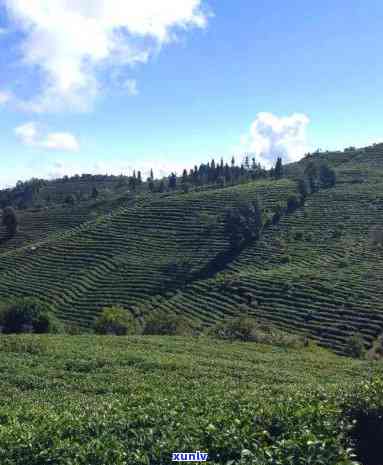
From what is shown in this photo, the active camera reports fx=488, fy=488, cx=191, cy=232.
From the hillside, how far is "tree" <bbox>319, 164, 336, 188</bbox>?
186 cm

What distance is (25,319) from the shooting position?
4281 cm

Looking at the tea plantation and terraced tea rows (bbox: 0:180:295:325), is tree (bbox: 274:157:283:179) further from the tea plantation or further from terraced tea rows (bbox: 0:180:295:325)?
the tea plantation

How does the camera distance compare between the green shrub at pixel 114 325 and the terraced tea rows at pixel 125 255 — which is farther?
the terraced tea rows at pixel 125 255

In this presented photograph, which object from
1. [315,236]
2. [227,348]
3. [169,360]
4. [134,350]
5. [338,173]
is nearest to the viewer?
[169,360]

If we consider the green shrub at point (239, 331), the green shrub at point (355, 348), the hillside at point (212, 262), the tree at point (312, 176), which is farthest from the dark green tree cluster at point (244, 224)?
the green shrub at point (355, 348)

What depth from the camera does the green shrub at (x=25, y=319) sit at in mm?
42844

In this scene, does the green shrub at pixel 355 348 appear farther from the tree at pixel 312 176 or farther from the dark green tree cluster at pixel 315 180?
the tree at pixel 312 176

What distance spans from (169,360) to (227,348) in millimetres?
7470

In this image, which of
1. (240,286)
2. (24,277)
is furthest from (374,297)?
(24,277)

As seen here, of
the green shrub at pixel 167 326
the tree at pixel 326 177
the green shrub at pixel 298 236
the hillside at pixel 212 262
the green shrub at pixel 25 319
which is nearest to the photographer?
the green shrub at pixel 167 326

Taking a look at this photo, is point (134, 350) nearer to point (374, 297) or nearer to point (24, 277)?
point (374, 297)

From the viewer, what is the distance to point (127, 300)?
58.8m

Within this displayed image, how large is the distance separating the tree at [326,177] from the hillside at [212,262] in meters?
1.86

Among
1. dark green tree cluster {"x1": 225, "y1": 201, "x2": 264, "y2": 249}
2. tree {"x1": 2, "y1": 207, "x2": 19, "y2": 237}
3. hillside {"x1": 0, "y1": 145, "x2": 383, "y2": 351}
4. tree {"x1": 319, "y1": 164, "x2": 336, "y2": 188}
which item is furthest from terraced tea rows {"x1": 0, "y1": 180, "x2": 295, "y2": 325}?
tree {"x1": 2, "y1": 207, "x2": 19, "y2": 237}
